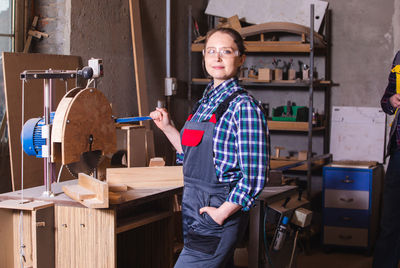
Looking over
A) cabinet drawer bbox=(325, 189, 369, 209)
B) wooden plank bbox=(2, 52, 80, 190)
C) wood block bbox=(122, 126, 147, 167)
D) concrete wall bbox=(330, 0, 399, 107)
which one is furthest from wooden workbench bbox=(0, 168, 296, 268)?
concrete wall bbox=(330, 0, 399, 107)

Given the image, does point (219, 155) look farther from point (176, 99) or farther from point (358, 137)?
point (358, 137)

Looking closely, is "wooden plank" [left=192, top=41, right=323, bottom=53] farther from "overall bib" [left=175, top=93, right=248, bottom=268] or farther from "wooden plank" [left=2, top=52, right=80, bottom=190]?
"overall bib" [left=175, top=93, right=248, bottom=268]

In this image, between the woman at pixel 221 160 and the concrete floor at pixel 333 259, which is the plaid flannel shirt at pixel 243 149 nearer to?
the woman at pixel 221 160

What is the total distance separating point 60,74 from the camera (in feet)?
8.05

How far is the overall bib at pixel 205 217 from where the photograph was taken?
201 cm

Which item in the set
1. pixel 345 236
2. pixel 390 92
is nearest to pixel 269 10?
pixel 390 92

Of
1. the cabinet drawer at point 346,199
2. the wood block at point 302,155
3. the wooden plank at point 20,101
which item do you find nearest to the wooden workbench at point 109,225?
the wooden plank at point 20,101

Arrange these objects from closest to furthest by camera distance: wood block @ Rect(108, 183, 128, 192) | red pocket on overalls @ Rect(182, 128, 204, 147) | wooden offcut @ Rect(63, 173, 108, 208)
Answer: red pocket on overalls @ Rect(182, 128, 204, 147), wooden offcut @ Rect(63, 173, 108, 208), wood block @ Rect(108, 183, 128, 192)

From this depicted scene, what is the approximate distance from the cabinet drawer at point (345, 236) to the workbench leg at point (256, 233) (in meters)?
1.95

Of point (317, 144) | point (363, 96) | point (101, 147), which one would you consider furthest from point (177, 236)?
point (363, 96)

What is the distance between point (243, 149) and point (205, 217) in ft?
1.02

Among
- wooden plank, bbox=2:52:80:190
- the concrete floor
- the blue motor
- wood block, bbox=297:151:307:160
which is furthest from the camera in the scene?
wood block, bbox=297:151:307:160

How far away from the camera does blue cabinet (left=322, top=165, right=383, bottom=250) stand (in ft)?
14.9

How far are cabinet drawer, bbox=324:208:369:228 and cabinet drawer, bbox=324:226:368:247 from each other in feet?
0.14
